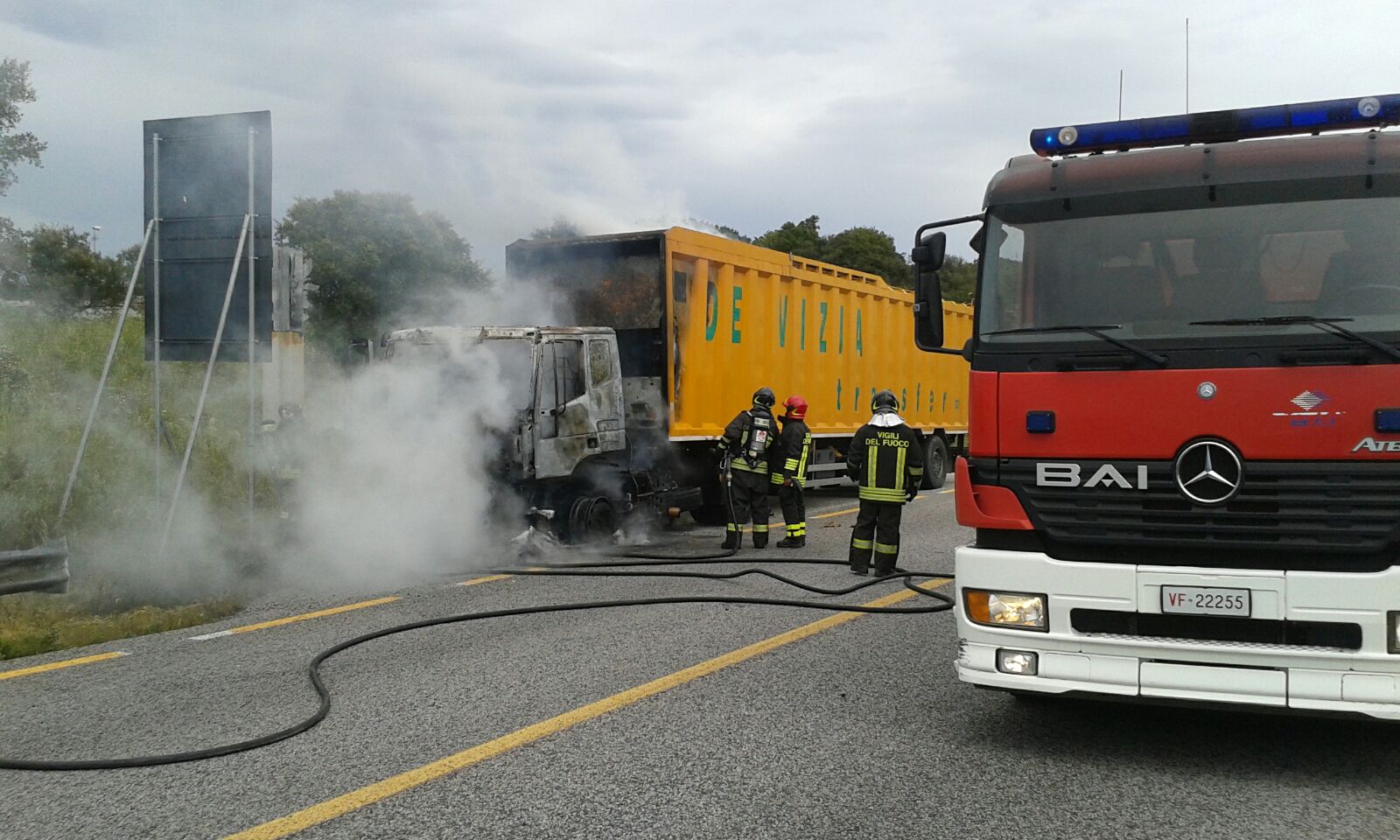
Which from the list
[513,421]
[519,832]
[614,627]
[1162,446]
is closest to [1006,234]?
[1162,446]

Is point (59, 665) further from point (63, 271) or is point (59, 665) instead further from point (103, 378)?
point (63, 271)

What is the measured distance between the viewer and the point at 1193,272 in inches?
184

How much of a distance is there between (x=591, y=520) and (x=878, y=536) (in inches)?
123

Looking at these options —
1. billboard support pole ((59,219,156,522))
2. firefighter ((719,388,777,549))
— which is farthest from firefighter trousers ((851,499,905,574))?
billboard support pole ((59,219,156,522))

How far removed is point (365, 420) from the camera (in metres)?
10.5

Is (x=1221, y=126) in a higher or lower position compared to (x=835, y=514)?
higher

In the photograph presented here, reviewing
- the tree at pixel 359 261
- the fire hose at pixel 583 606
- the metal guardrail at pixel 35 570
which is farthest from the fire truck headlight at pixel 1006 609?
the tree at pixel 359 261

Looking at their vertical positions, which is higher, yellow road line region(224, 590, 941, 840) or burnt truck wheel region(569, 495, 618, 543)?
burnt truck wheel region(569, 495, 618, 543)

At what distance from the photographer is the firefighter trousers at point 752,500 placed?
1163 cm

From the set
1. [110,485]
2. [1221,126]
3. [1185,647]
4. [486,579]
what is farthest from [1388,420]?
[110,485]

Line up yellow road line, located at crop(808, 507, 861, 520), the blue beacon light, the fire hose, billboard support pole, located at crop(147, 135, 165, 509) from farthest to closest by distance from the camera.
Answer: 1. yellow road line, located at crop(808, 507, 861, 520)
2. billboard support pole, located at crop(147, 135, 165, 509)
3. the fire hose
4. the blue beacon light

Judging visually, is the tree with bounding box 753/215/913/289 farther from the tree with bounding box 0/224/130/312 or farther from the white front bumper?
the white front bumper

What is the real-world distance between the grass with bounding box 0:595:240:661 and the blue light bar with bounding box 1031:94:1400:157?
254 inches

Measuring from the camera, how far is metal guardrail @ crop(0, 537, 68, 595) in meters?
5.34
